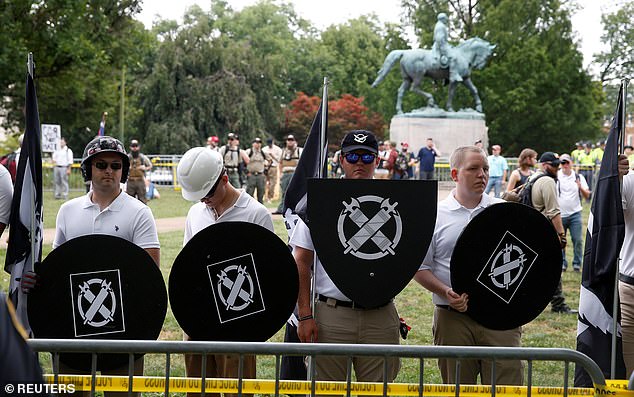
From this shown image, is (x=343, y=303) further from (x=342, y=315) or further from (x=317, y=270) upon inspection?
(x=317, y=270)

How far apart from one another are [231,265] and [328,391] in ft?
2.60

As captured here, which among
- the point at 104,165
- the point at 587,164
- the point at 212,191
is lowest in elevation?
the point at 587,164

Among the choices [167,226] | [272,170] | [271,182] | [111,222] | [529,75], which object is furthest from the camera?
[529,75]

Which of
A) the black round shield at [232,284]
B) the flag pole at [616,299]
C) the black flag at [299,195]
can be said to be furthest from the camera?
the flag pole at [616,299]

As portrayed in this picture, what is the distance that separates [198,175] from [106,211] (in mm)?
512

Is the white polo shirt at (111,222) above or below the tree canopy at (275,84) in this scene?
below

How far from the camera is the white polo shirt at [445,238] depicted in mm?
4711

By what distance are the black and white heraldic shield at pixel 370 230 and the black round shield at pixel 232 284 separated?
235mm

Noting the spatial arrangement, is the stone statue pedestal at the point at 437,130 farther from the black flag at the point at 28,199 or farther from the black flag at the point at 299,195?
the black flag at the point at 28,199

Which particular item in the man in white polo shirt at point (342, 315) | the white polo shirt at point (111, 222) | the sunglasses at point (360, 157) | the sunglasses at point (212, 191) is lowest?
the man in white polo shirt at point (342, 315)

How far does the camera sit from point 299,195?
5.14m

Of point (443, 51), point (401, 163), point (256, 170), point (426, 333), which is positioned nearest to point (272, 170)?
point (256, 170)

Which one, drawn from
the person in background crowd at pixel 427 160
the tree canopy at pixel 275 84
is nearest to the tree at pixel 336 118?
the tree canopy at pixel 275 84

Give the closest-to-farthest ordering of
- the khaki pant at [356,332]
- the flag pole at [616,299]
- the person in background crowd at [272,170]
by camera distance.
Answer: the khaki pant at [356,332]
the flag pole at [616,299]
the person in background crowd at [272,170]
